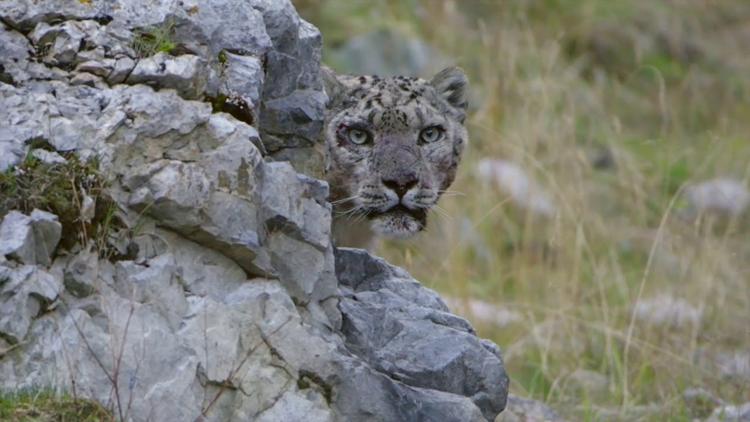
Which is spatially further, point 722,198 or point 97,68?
point 722,198

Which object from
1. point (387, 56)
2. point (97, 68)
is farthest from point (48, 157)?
point (387, 56)

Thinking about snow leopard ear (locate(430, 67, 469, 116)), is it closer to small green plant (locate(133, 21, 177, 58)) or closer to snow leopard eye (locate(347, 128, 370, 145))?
snow leopard eye (locate(347, 128, 370, 145))

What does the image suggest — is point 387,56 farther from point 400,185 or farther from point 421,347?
point 421,347

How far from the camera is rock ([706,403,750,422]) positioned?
24.3 ft

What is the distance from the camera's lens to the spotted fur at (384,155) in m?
6.91

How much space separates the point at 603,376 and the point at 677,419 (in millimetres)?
1576

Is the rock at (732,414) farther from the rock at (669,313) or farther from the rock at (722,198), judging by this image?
the rock at (722,198)

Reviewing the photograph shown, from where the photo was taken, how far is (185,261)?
4.78 m

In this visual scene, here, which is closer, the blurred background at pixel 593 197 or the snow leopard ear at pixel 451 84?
the snow leopard ear at pixel 451 84

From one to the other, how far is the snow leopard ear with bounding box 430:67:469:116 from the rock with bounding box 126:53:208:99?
9.55 feet

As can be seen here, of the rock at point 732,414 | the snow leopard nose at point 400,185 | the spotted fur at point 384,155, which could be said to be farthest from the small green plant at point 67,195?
the rock at point 732,414

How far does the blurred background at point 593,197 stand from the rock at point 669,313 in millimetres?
26

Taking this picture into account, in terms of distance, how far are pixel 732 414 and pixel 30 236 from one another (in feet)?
14.9

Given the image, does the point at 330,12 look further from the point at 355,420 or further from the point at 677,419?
the point at 355,420
